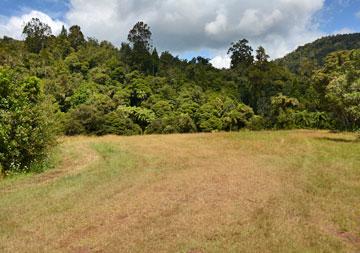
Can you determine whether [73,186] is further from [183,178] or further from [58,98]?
[58,98]

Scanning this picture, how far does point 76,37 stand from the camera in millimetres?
98625

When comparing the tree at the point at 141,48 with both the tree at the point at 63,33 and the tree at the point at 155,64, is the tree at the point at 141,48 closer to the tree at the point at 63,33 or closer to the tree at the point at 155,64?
the tree at the point at 155,64

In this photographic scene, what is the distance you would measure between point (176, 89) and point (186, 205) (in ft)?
190

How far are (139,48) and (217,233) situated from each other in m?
78.0

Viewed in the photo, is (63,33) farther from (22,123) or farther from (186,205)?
(186,205)

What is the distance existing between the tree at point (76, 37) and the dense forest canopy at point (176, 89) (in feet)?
2.29

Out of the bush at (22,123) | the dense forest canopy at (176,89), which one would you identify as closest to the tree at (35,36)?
the dense forest canopy at (176,89)

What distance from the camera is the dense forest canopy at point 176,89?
5366 cm

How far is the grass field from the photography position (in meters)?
10.2

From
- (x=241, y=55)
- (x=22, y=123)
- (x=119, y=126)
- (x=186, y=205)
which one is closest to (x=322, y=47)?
(x=241, y=55)

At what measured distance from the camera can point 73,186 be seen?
1670 cm

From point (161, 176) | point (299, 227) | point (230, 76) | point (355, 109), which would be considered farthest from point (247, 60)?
point (299, 227)

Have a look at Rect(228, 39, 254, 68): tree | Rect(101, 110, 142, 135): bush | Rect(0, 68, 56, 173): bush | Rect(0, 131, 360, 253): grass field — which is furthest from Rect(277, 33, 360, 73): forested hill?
Rect(0, 68, 56, 173): bush

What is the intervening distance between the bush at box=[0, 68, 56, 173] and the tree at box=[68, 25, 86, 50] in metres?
77.0
